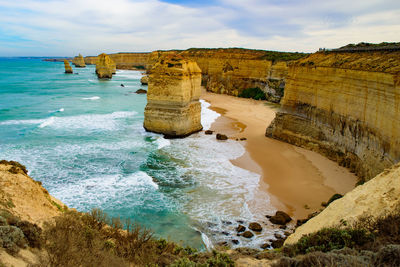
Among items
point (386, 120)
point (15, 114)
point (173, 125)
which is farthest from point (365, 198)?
point (15, 114)

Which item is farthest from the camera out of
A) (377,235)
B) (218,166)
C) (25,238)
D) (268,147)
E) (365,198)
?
(268,147)

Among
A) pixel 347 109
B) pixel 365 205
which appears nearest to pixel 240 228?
pixel 365 205

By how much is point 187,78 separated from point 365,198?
51.6 feet

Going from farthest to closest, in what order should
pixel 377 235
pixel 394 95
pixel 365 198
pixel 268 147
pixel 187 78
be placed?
pixel 187 78 → pixel 268 147 → pixel 394 95 → pixel 365 198 → pixel 377 235

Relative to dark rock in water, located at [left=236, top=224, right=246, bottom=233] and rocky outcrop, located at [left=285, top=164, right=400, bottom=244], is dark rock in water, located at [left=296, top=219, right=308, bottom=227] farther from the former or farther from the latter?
rocky outcrop, located at [left=285, top=164, right=400, bottom=244]

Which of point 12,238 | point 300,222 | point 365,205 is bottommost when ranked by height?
point 300,222

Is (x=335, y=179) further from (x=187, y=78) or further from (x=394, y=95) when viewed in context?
(x=187, y=78)

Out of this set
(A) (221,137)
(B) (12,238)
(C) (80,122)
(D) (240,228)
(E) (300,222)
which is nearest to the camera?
(B) (12,238)

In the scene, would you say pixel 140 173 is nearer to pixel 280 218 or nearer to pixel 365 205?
pixel 280 218

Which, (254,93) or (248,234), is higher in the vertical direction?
(254,93)

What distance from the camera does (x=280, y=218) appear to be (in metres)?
10.2

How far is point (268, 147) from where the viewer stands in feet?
63.2

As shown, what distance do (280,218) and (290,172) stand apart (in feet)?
17.0

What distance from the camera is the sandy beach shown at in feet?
39.2
